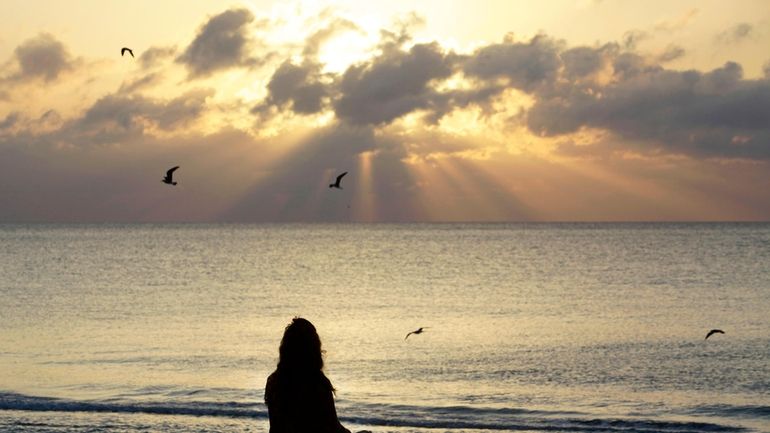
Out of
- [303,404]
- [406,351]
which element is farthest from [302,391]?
[406,351]

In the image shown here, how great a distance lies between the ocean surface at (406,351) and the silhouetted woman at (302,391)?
13.8 m

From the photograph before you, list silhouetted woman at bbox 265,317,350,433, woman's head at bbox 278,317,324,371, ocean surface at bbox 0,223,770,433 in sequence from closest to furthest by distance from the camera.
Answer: woman's head at bbox 278,317,324,371 → silhouetted woman at bbox 265,317,350,433 → ocean surface at bbox 0,223,770,433

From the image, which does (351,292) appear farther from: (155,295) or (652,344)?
(652,344)

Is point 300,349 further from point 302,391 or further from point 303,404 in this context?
point 303,404

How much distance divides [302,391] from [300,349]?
0.37 meters

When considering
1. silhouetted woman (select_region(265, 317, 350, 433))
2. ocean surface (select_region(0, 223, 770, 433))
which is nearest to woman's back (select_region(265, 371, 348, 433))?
silhouetted woman (select_region(265, 317, 350, 433))

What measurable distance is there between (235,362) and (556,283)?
142 feet

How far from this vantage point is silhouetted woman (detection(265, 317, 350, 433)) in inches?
332

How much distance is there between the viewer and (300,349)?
8422 millimetres

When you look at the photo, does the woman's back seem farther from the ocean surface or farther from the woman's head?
the ocean surface

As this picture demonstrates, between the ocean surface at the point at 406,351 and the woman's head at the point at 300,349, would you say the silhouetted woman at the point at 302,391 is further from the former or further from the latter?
the ocean surface at the point at 406,351

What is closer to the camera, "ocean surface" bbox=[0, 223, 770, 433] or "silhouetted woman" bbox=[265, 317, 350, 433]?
"silhouetted woman" bbox=[265, 317, 350, 433]

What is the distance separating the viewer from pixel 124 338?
38438 mm

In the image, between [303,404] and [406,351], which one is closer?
[303,404]
